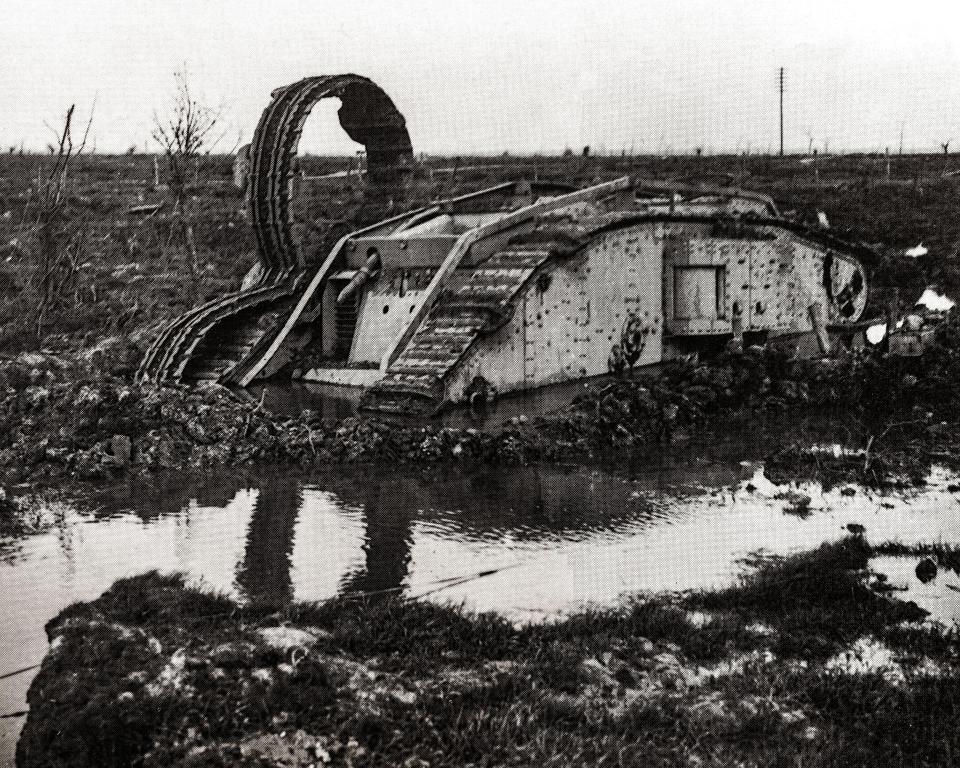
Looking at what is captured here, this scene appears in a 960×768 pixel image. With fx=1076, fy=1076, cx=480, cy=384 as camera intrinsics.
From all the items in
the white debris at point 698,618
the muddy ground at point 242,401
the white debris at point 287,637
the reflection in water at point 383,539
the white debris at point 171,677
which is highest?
the muddy ground at point 242,401

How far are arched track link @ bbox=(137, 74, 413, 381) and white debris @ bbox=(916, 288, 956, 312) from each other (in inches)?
369

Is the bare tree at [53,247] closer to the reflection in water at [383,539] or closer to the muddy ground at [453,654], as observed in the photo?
the muddy ground at [453,654]

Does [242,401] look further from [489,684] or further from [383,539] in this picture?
[489,684]

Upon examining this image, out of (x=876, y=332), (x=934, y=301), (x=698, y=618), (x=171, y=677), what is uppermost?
(x=934, y=301)

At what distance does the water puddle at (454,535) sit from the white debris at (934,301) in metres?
9.95

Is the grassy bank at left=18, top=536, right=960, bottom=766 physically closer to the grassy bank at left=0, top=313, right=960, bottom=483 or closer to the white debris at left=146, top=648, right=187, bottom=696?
the white debris at left=146, top=648, right=187, bottom=696

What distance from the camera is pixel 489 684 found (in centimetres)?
467

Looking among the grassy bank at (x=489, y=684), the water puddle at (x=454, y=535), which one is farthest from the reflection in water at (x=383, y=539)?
the grassy bank at (x=489, y=684)

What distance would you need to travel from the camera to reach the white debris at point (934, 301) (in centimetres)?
1836

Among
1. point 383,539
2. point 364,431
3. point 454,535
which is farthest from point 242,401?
point 454,535

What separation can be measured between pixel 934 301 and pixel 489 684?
55.7 feet

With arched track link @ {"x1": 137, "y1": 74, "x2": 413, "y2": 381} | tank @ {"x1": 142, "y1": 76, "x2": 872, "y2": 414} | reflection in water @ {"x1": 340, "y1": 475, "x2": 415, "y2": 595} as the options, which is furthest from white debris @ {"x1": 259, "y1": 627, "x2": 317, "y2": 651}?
arched track link @ {"x1": 137, "y1": 74, "x2": 413, "y2": 381}

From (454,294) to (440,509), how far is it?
14.0 feet

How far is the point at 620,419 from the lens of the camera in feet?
35.5
